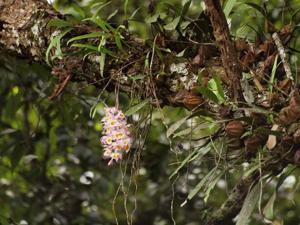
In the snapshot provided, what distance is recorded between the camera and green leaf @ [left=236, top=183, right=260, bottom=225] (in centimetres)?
113

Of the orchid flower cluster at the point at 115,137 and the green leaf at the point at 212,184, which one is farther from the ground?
the orchid flower cluster at the point at 115,137

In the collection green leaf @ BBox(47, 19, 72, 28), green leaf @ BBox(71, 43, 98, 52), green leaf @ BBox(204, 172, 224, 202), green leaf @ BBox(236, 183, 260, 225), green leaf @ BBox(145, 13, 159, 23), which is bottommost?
green leaf @ BBox(236, 183, 260, 225)

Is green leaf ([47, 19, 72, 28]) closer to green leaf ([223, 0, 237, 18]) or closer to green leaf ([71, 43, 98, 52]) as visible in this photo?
green leaf ([71, 43, 98, 52])

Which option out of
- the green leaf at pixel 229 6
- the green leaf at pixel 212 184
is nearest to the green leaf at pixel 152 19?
the green leaf at pixel 229 6

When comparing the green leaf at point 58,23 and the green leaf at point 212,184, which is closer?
the green leaf at point 212,184

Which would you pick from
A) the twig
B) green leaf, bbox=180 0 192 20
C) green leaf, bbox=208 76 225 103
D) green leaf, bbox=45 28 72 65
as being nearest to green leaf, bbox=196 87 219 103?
green leaf, bbox=208 76 225 103

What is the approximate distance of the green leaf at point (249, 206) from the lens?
3.70ft

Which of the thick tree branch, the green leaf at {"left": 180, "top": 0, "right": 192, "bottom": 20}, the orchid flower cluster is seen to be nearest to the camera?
the thick tree branch

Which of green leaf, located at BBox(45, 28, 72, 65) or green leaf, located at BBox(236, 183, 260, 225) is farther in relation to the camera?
green leaf, located at BBox(45, 28, 72, 65)

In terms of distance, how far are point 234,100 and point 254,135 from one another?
2.7 inches

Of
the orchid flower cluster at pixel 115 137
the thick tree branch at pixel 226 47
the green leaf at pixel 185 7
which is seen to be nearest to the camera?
the thick tree branch at pixel 226 47

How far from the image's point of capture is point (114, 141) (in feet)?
3.95

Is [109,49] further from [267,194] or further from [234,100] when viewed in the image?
[267,194]

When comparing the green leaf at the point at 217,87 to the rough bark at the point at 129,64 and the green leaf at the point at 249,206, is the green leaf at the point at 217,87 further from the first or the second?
the green leaf at the point at 249,206
